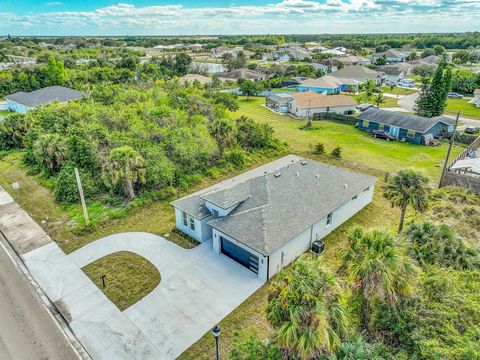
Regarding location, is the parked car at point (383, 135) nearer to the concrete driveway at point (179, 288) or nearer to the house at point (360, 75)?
the concrete driveway at point (179, 288)

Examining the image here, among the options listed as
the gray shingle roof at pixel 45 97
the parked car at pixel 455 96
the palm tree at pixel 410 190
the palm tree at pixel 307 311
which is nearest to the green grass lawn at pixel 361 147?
the palm tree at pixel 410 190

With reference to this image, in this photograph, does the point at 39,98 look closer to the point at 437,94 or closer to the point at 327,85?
the point at 327,85

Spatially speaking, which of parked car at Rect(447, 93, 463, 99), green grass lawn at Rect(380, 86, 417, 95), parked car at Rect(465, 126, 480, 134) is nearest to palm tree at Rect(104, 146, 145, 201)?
parked car at Rect(465, 126, 480, 134)

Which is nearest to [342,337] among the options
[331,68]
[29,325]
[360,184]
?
[29,325]

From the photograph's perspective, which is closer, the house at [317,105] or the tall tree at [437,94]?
the tall tree at [437,94]

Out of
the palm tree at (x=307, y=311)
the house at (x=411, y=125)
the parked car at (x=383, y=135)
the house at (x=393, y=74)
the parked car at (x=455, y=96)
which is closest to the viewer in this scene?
the palm tree at (x=307, y=311)

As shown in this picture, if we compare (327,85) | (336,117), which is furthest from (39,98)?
(327,85)

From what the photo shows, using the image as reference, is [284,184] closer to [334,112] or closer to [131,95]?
[131,95]
